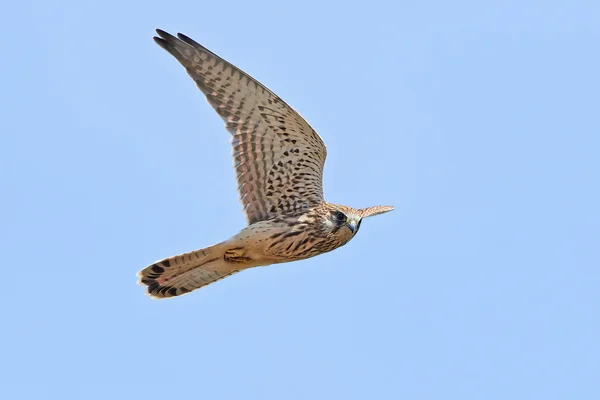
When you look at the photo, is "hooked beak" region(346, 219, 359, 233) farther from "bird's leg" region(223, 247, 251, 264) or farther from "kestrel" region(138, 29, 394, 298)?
"bird's leg" region(223, 247, 251, 264)

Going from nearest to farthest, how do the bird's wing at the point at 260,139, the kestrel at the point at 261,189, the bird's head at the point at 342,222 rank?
the bird's wing at the point at 260,139 → the kestrel at the point at 261,189 → the bird's head at the point at 342,222

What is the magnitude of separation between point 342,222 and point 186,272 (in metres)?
1.65

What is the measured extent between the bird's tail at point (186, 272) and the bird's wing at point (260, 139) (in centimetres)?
59

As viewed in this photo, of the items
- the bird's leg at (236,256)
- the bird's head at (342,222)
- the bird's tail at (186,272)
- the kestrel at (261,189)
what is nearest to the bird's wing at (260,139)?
the kestrel at (261,189)

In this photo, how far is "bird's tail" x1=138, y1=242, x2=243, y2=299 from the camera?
12.5 metres

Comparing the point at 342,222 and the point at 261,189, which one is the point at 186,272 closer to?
the point at 261,189

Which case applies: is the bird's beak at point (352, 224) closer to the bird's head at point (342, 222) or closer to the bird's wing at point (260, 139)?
the bird's head at point (342, 222)

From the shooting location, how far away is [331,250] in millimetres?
12789

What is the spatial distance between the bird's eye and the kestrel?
1 cm

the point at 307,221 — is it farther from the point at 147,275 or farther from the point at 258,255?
the point at 147,275

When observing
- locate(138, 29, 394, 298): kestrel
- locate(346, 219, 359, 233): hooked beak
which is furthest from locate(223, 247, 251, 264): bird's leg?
locate(346, 219, 359, 233): hooked beak

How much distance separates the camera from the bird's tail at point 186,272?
12.5 meters

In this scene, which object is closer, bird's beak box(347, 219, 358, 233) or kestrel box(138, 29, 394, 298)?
kestrel box(138, 29, 394, 298)

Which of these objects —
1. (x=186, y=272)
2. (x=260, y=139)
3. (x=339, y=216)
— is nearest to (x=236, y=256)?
(x=186, y=272)
